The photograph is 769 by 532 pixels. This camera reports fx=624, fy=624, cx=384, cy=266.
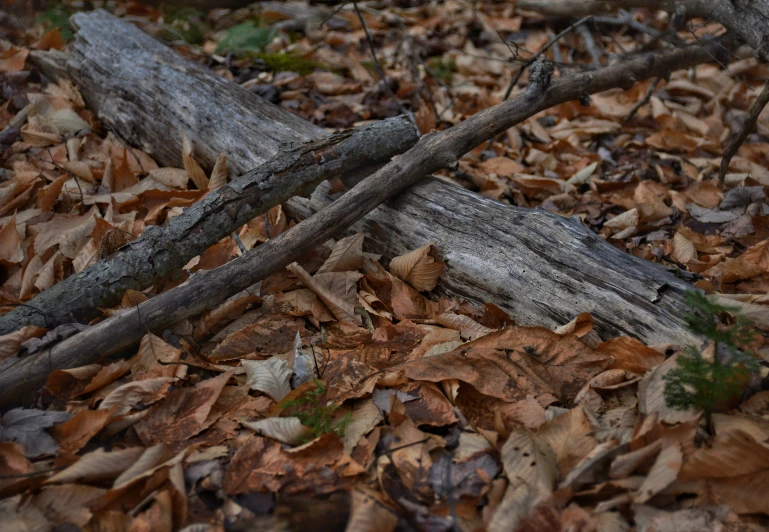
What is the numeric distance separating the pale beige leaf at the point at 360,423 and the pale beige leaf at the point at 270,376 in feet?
0.90

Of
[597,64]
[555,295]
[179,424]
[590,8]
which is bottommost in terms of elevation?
[179,424]

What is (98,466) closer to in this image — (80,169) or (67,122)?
(80,169)

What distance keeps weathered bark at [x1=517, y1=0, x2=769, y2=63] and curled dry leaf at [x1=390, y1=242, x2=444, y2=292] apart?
2.09 meters

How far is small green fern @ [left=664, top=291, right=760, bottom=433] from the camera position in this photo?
1797 millimetres

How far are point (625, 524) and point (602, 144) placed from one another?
3.44m

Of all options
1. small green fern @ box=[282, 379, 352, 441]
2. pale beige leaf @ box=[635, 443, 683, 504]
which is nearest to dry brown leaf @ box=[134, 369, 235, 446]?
small green fern @ box=[282, 379, 352, 441]

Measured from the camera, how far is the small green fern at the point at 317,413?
2.05 meters

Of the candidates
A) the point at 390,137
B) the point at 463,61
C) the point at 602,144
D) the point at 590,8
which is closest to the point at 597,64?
the point at 590,8

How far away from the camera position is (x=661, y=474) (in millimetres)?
1738

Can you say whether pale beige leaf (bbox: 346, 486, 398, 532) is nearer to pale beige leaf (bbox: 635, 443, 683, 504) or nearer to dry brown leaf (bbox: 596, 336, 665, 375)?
pale beige leaf (bbox: 635, 443, 683, 504)

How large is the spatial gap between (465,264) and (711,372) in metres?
1.13

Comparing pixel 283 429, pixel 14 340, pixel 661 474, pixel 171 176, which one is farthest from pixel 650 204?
pixel 14 340

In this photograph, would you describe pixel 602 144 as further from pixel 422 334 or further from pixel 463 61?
pixel 422 334

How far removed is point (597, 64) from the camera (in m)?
4.92
